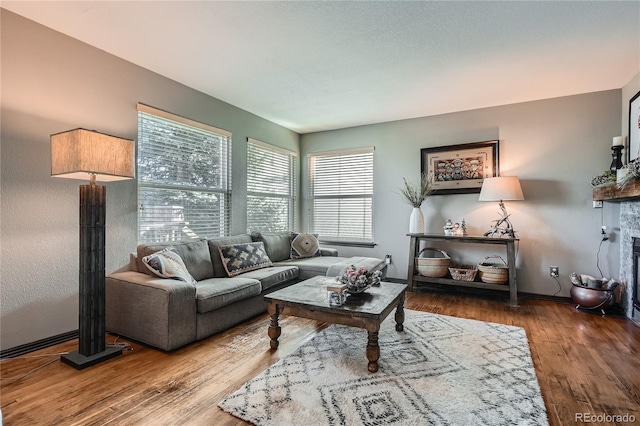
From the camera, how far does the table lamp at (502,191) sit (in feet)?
12.1

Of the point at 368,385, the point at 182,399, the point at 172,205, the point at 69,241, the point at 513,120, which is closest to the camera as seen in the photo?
the point at 182,399

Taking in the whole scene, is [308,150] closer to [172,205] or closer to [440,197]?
[440,197]

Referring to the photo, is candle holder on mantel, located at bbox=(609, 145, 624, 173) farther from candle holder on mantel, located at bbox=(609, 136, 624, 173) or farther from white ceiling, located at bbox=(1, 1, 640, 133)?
white ceiling, located at bbox=(1, 1, 640, 133)

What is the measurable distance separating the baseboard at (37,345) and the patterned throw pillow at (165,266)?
2.77 feet

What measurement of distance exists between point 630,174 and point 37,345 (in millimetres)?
4996

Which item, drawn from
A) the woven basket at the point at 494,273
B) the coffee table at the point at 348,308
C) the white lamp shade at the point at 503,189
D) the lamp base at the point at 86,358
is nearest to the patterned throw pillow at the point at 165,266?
the lamp base at the point at 86,358

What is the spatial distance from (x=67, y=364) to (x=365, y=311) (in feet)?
6.91

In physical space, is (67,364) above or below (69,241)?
below

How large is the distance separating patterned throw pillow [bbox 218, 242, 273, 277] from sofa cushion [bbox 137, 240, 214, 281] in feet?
0.55

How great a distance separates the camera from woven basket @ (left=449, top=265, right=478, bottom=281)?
3.89m

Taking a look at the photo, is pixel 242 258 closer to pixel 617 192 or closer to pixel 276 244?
pixel 276 244

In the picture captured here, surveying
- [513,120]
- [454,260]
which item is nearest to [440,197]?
[454,260]

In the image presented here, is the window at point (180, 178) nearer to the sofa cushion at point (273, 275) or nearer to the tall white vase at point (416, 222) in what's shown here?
the sofa cushion at point (273, 275)

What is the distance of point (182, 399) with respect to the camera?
1745 mm
